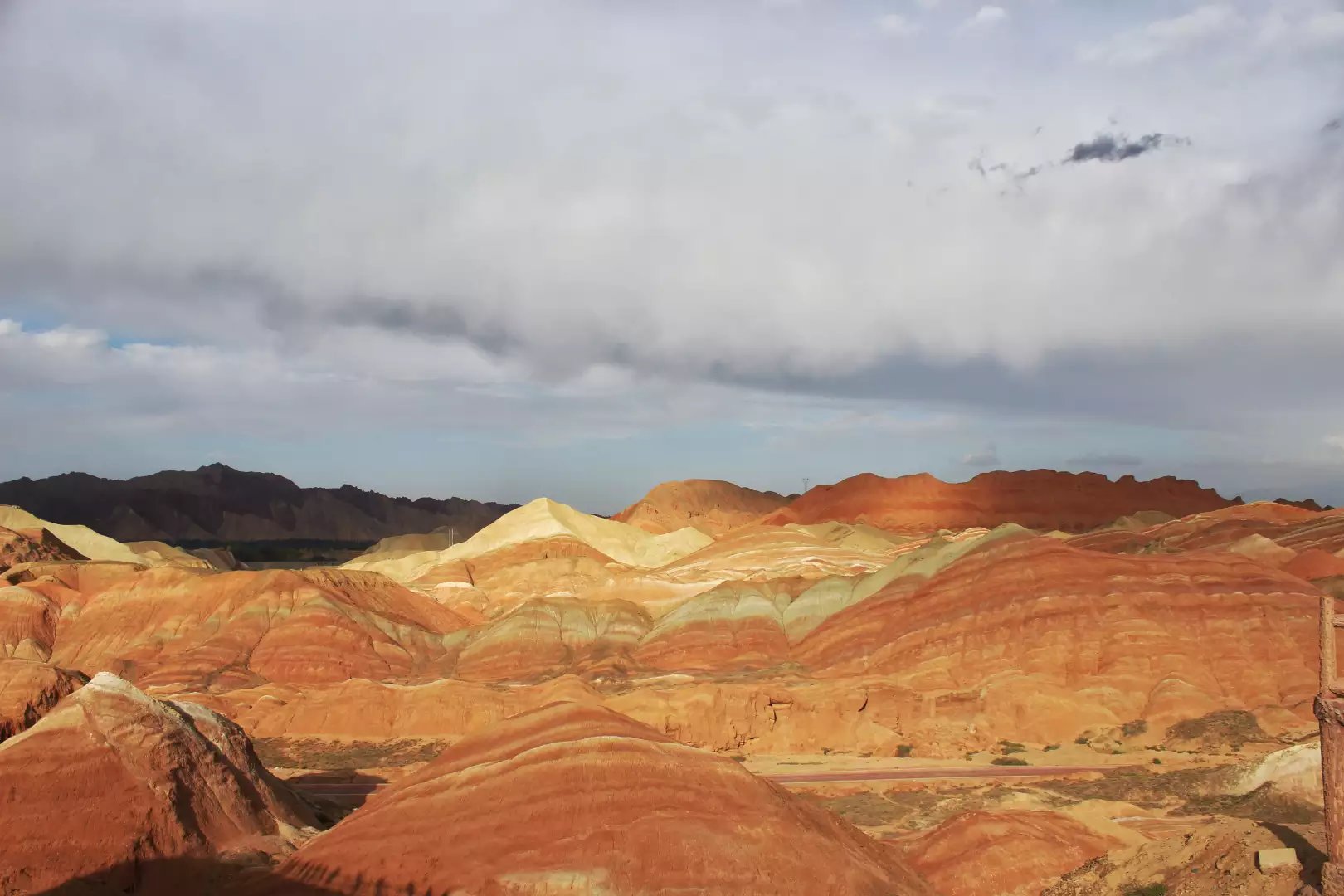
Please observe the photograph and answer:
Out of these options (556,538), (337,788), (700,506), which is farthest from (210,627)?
(700,506)

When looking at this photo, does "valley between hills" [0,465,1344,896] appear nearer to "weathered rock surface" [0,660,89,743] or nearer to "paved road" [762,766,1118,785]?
"weathered rock surface" [0,660,89,743]

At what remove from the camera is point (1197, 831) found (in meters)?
18.6

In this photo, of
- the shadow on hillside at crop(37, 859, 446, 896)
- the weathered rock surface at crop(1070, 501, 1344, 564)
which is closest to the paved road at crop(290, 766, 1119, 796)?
the shadow on hillside at crop(37, 859, 446, 896)

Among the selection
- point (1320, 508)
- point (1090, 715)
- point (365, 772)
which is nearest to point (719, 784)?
point (365, 772)

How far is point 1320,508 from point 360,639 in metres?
94.5

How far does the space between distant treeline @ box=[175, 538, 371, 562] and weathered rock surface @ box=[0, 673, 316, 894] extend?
126721 mm

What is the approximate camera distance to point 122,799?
21.6m

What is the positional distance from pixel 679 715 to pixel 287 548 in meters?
142

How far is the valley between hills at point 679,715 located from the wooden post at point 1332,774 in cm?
92

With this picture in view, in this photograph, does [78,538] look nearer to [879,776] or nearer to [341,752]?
[341,752]

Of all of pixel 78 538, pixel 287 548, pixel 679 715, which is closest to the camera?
pixel 679 715

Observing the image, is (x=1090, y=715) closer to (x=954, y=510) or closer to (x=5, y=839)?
(x=5, y=839)

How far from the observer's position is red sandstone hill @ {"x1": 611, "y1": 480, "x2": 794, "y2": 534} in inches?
5497

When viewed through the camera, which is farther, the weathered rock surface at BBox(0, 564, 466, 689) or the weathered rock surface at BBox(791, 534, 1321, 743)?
the weathered rock surface at BBox(0, 564, 466, 689)
